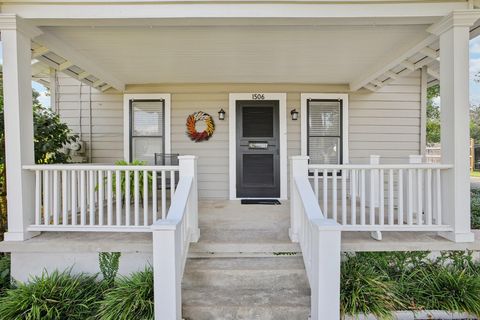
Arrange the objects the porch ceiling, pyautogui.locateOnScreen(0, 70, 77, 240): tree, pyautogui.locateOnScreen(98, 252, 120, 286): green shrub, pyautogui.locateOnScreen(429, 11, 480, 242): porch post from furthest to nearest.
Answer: pyautogui.locateOnScreen(0, 70, 77, 240): tree → the porch ceiling → pyautogui.locateOnScreen(98, 252, 120, 286): green shrub → pyautogui.locateOnScreen(429, 11, 480, 242): porch post

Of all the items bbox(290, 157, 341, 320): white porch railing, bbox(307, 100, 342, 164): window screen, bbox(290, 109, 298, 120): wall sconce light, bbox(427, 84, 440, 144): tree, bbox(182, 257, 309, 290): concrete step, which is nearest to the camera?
bbox(290, 157, 341, 320): white porch railing

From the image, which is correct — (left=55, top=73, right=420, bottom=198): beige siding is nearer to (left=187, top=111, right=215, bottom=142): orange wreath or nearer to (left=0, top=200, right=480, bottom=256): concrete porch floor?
(left=187, top=111, right=215, bottom=142): orange wreath

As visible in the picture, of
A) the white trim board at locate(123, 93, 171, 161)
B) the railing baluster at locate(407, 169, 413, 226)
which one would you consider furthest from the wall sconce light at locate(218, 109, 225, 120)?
the railing baluster at locate(407, 169, 413, 226)

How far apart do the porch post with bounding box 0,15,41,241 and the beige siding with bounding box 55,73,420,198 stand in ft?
8.30

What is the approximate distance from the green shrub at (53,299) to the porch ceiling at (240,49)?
2.64 metres

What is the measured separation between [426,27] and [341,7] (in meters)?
1.05

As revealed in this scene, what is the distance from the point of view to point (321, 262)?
7.08ft

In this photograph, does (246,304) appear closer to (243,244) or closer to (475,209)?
(243,244)

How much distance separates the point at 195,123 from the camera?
5.38 metres

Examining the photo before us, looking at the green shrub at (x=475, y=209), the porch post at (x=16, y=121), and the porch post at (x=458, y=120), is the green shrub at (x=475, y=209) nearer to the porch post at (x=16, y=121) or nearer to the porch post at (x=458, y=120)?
the porch post at (x=458, y=120)

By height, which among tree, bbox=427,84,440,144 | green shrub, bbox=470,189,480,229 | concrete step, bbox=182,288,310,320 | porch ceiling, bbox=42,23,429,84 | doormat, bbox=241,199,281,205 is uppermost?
tree, bbox=427,84,440,144

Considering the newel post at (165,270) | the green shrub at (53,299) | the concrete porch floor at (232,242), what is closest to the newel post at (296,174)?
the concrete porch floor at (232,242)

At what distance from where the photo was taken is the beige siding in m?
5.39

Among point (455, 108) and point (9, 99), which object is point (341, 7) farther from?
point (9, 99)
